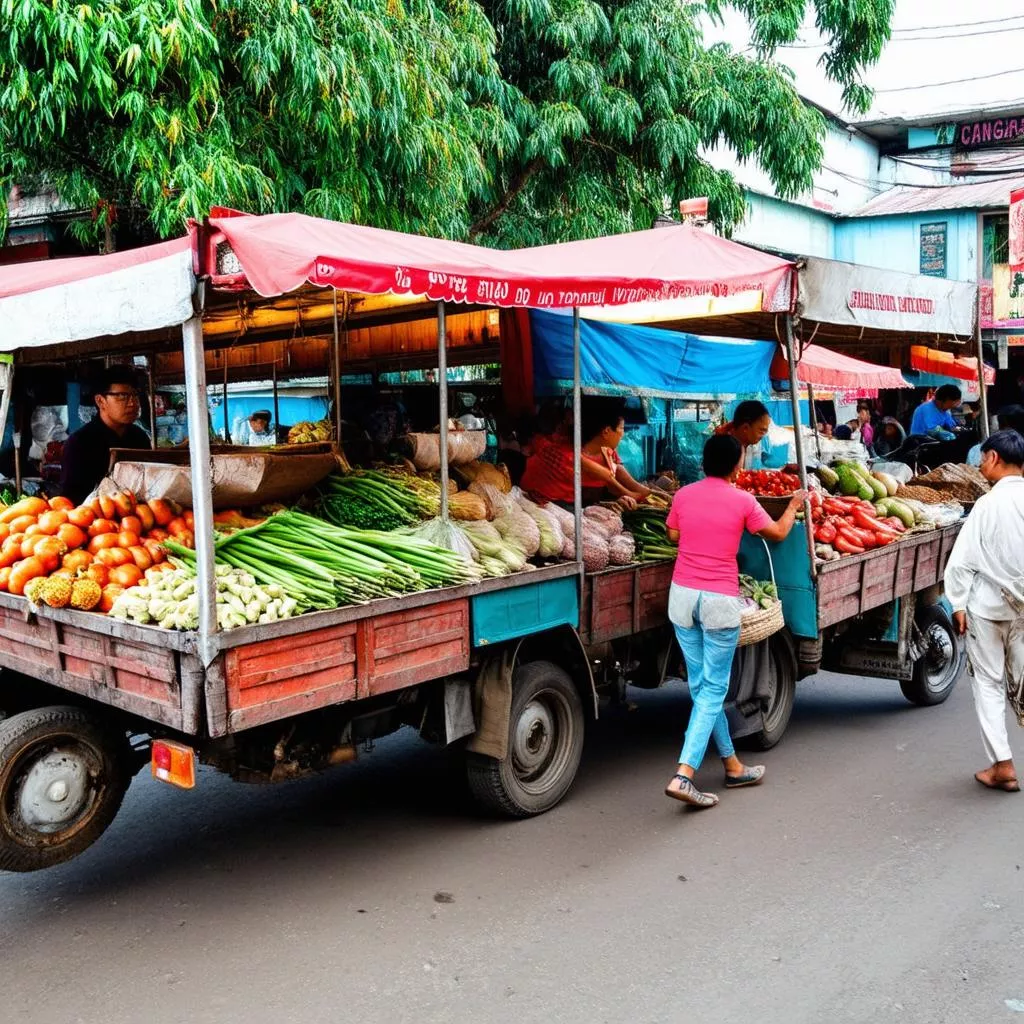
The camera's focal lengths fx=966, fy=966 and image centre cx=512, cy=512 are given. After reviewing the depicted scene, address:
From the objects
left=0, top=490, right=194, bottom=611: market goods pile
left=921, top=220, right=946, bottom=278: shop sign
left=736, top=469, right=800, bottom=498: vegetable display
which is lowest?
left=736, top=469, right=800, bottom=498: vegetable display

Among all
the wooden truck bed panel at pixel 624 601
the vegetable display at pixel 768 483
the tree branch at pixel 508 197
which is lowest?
the wooden truck bed panel at pixel 624 601

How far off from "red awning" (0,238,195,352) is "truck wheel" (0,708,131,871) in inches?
59.2

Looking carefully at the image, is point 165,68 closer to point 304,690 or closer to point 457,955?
point 304,690

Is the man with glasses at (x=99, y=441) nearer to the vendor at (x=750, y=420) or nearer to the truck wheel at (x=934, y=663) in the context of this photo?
the vendor at (x=750, y=420)

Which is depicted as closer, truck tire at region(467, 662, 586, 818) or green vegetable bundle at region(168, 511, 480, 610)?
green vegetable bundle at region(168, 511, 480, 610)

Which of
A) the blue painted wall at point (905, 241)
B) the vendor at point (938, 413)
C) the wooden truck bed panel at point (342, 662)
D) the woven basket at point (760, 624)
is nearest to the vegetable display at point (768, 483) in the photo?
the woven basket at point (760, 624)

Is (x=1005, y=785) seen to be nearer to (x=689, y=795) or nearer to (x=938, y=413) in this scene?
(x=689, y=795)

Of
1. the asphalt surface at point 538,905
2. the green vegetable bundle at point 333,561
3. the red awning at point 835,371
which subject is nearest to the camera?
the asphalt surface at point 538,905

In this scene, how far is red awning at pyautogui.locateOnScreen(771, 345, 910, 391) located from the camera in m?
10.3

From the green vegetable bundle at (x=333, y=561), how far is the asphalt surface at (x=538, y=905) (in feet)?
3.70

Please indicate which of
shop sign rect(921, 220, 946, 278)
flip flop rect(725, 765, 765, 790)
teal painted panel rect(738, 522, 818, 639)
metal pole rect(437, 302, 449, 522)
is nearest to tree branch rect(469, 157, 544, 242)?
teal painted panel rect(738, 522, 818, 639)

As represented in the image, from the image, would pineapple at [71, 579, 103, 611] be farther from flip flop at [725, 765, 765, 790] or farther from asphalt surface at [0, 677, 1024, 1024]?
flip flop at [725, 765, 765, 790]

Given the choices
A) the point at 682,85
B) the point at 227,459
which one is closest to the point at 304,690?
the point at 227,459

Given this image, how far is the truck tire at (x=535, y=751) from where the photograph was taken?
4.61 m
